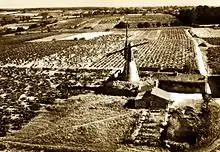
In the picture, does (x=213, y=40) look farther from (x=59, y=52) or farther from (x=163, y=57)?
(x=59, y=52)

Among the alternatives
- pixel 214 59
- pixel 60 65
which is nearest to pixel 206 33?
pixel 214 59

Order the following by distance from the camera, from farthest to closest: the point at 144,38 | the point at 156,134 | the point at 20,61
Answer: the point at 144,38 → the point at 20,61 → the point at 156,134

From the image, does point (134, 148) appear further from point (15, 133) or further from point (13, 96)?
point (13, 96)

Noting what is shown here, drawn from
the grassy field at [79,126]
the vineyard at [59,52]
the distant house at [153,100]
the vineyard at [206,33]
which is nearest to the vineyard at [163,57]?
the vineyard at [59,52]

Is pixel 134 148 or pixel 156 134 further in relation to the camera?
pixel 156 134

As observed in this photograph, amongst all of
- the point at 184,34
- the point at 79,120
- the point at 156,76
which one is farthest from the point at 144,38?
the point at 79,120

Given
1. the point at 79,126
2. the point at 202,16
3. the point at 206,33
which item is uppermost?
the point at 202,16
